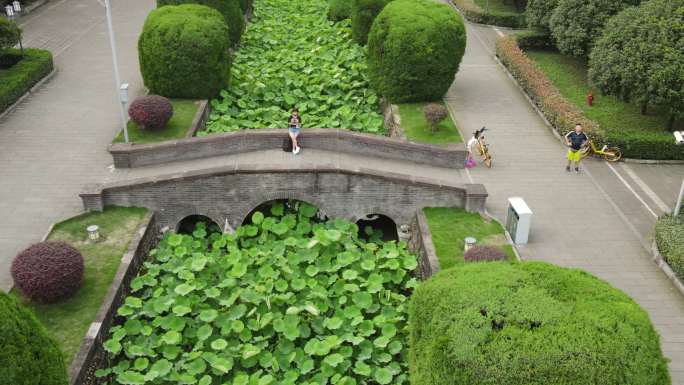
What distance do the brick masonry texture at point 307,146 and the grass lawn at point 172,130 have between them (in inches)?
45.1

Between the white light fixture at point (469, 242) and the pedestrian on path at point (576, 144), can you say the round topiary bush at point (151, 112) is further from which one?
the pedestrian on path at point (576, 144)

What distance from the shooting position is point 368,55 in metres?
20.4

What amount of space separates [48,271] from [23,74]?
450 inches

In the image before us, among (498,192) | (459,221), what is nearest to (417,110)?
(498,192)

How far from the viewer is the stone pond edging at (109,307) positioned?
33.1 ft

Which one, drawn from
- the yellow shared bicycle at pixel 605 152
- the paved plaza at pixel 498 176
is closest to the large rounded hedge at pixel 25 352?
the paved plaza at pixel 498 176

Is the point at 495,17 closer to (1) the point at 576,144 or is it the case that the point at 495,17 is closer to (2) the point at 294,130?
(1) the point at 576,144

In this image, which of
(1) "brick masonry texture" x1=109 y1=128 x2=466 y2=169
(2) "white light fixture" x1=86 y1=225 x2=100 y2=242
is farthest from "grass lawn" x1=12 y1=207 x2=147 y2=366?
(1) "brick masonry texture" x1=109 y1=128 x2=466 y2=169

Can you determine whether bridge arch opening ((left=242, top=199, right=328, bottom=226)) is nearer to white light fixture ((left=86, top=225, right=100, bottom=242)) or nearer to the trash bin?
white light fixture ((left=86, top=225, right=100, bottom=242))

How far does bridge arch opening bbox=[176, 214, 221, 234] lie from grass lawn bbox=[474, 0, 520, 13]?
19.0 metres

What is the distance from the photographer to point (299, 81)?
21.3m

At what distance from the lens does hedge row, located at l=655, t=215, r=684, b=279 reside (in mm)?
12586

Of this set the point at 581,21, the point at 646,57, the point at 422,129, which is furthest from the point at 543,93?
the point at 422,129

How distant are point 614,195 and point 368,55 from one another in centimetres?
828
